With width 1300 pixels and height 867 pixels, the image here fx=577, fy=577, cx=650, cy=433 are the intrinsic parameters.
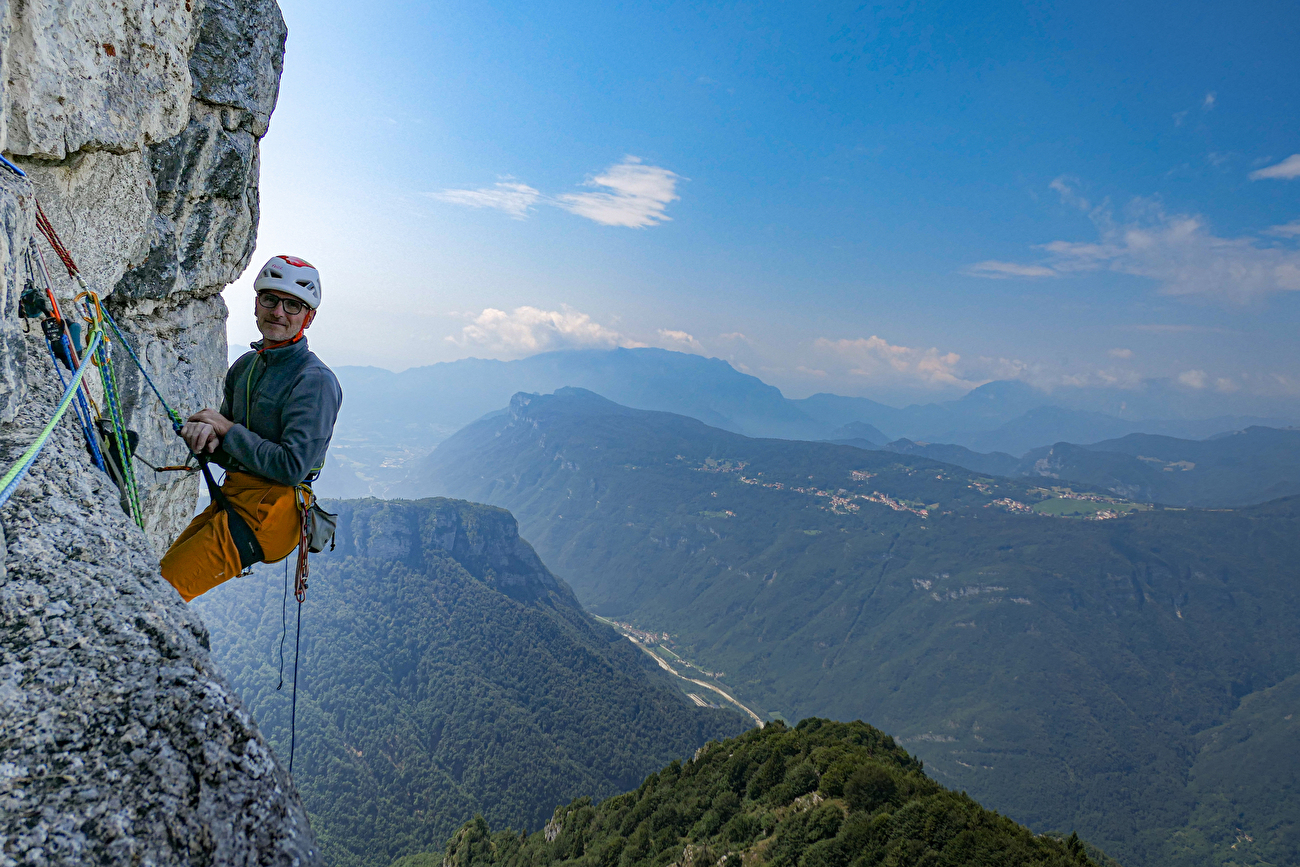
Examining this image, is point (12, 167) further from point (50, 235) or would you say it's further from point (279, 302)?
point (279, 302)

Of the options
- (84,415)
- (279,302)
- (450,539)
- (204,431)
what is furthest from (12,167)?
(450,539)

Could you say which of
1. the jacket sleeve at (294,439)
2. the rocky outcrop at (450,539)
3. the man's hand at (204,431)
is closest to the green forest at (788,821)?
the jacket sleeve at (294,439)

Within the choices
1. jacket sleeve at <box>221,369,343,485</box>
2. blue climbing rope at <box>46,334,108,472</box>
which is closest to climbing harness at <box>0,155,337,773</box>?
blue climbing rope at <box>46,334,108,472</box>

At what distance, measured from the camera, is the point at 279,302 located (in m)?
4.48

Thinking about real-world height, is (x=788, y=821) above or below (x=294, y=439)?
below

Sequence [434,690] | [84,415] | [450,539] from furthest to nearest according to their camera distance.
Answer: [450,539] → [434,690] → [84,415]

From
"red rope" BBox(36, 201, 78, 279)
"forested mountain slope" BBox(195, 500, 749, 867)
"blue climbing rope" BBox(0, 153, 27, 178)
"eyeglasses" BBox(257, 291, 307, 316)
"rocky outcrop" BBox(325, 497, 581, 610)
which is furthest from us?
"rocky outcrop" BBox(325, 497, 581, 610)

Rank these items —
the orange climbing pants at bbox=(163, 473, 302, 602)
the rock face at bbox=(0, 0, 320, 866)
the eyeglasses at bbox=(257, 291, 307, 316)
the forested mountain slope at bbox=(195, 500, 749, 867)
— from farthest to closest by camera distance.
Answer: the forested mountain slope at bbox=(195, 500, 749, 867) < the eyeglasses at bbox=(257, 291, 307, 316) < the orange climbing pants at bbox=(163, 473, 302, 602) < the rock face at bbox=(0, 0, 320, 866)

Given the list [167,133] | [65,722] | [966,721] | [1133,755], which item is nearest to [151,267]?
[167,133]

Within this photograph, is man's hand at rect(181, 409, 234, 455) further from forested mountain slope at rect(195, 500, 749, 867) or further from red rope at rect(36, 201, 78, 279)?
forested mountain slope at rect(195, 500, 749, 867)

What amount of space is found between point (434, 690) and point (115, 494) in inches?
4393

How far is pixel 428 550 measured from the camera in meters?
128

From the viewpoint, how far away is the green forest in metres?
22.5

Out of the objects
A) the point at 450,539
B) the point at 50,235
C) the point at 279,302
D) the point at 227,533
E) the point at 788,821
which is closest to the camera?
the point at 227,533
